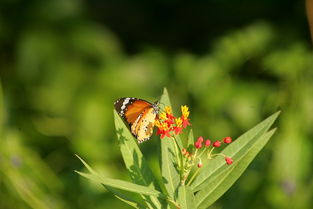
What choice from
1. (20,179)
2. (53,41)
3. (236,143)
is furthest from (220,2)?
(236,143)

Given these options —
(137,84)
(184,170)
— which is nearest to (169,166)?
(184,170)

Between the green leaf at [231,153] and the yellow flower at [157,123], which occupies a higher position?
the yellow flower at [157,123]

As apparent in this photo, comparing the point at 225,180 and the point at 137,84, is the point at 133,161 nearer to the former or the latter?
the point at 225,180

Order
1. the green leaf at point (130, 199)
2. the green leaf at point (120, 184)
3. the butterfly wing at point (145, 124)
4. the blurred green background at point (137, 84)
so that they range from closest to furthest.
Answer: the green leaf at point (120, 184)
the green leaf at point (130, 199)
the butterfly wing at point (145, 124)
the blurred green background at point (137, 84)

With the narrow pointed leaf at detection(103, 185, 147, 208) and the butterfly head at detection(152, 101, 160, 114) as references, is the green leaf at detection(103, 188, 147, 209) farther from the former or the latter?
the butterfly head at detection(152, 101, 160, 114)

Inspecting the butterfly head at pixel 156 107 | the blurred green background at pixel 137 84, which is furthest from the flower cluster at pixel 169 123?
the blurred green background at pixel 137 84

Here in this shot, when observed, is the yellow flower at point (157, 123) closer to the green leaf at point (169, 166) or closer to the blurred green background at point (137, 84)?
the green leaf at point (169, 166)
